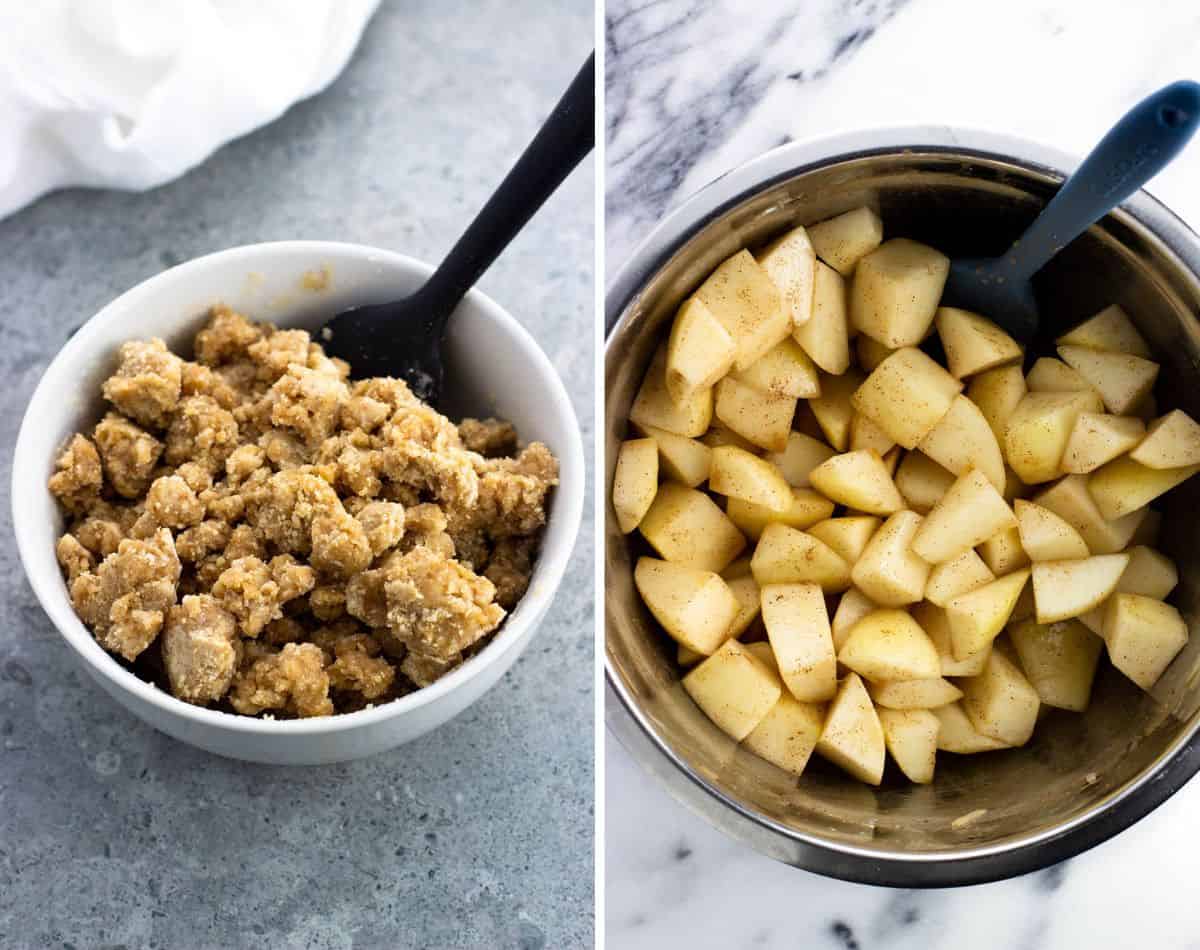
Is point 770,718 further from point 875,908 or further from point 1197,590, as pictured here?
point 1197,590

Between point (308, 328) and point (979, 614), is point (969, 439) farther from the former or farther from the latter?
point (308, 328)

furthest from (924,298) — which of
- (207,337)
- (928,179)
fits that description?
(207,337)

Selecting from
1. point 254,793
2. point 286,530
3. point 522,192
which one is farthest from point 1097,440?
point 254,793

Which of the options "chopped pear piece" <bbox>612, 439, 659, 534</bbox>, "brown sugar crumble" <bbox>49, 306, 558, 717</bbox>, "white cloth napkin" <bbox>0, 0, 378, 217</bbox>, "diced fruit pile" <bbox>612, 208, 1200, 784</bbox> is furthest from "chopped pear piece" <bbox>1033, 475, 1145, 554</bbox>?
"white cloth napkin" <bbox>0, 0, 378, 217</bbox>

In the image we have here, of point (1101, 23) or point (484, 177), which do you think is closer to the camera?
point (1101, 23)

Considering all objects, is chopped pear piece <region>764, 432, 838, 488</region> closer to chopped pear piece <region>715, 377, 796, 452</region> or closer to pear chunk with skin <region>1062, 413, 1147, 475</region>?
chopped pear piece <region>715, 377, 796, 452</region>

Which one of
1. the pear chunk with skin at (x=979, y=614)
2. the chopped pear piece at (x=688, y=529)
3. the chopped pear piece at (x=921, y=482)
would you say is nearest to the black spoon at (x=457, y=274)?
the chopped pear piece at (x=688, y=529)
